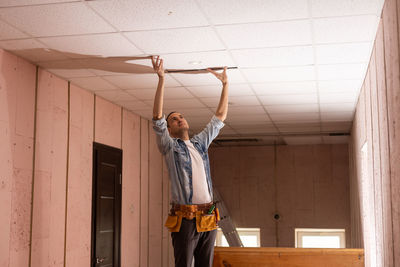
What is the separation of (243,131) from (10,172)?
5887 millimetres

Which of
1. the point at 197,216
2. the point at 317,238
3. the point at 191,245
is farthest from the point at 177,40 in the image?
the point at 317,238

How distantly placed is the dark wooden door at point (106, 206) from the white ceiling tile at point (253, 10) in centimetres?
323

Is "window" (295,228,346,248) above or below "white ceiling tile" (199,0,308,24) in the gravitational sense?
below

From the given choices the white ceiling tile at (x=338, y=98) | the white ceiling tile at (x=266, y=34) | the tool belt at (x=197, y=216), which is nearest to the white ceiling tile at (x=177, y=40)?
the white ceiling tile at (x=266, y=34)

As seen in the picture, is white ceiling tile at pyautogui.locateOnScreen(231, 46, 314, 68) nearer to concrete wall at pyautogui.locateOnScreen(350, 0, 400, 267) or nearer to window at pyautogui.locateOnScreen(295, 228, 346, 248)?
concrete wall at pyautogui.locateOnScreen(350, 0, 400, 267)

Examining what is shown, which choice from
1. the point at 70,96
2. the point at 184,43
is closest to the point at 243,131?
the point at 70,96

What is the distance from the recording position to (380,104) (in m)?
4.13

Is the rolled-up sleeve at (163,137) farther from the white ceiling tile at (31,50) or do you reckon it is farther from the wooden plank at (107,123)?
the wooden plank at (107,123)

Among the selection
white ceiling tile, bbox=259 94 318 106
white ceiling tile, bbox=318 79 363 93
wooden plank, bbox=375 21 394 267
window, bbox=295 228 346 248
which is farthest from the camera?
window, bbox=295 228 346 248

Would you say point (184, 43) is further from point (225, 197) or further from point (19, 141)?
point (225, 197)

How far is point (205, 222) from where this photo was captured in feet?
10.9

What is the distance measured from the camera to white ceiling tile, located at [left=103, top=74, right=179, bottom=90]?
5.63m

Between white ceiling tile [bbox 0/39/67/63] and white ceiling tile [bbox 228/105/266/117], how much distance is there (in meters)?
3.25

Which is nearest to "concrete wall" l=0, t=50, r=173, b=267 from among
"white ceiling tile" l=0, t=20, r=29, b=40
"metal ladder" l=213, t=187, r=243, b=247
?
"white ceiling tile" l=0, t=20, r=29, b=40
